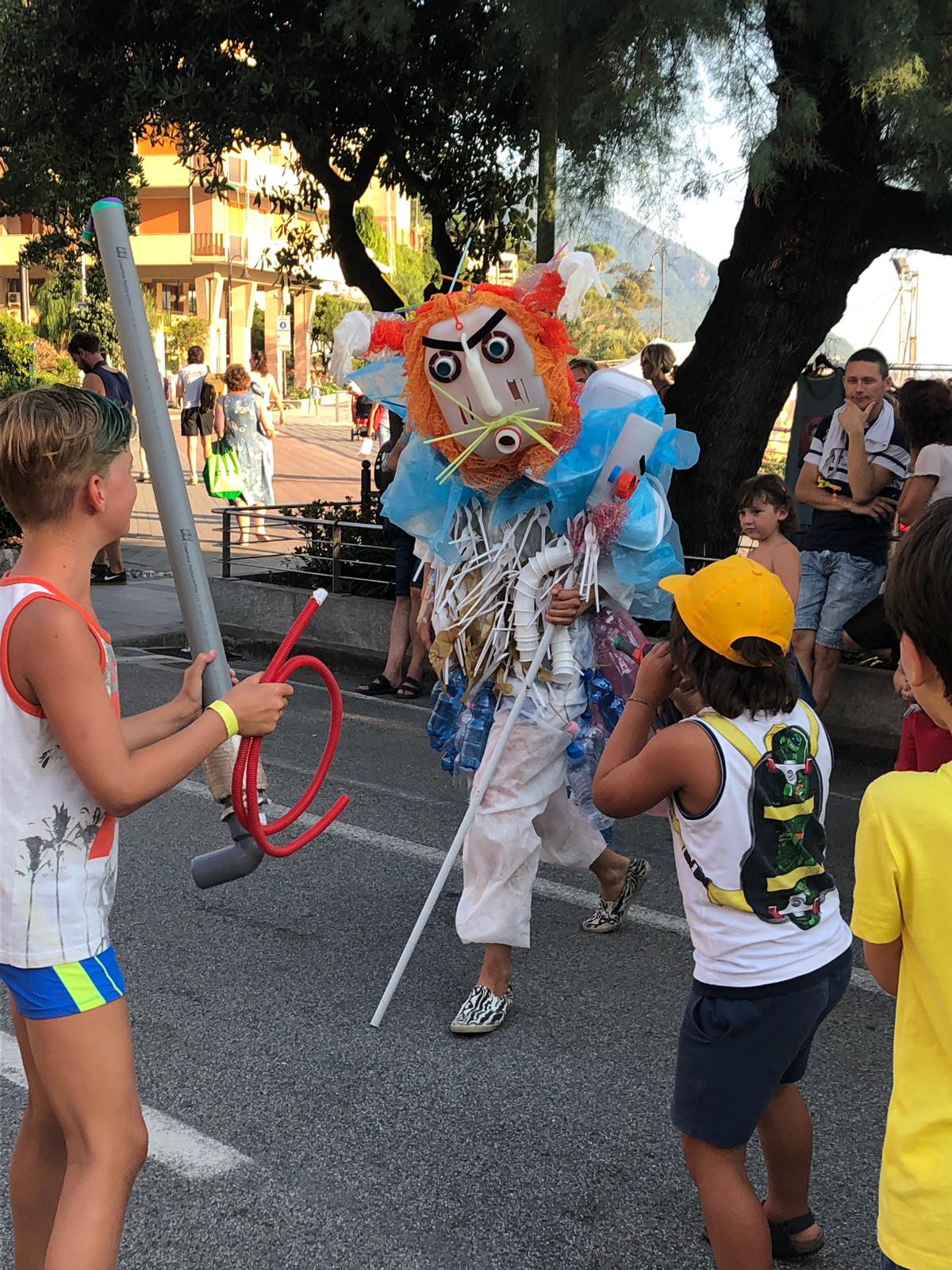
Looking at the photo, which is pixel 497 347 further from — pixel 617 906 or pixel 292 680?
pixel 292 680

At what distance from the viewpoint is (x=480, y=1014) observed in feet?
11.8

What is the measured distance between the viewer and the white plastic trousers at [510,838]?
3648 millimetres

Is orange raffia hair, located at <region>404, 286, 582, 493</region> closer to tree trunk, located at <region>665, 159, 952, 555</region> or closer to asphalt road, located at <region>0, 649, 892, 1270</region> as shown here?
asphalt road, located at <region>0, 649, 892, 1270</region>

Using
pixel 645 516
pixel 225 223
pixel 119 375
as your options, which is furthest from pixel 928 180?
pixel 225 223

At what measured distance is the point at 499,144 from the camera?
955cm

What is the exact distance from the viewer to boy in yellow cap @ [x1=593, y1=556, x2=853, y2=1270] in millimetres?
2270

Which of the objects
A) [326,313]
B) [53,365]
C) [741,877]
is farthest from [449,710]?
[326,313]

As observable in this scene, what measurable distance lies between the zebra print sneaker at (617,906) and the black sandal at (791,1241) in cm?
170

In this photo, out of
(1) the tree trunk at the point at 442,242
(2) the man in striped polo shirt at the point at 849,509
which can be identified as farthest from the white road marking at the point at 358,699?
(1) the tree trunk at the point at 442,242

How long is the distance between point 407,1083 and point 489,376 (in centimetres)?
190

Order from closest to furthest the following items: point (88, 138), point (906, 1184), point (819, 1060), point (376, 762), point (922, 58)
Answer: point (906, 1184) < point (819, 1060) < point (922, 58) < point (376, 762) < point (88, 138)

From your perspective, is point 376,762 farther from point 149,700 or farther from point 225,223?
point 225,223

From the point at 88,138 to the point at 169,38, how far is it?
1.12 m

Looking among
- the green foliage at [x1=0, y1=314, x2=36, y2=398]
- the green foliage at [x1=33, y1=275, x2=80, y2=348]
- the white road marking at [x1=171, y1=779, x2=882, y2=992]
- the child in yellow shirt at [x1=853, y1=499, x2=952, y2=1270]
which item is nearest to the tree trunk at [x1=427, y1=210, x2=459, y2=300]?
the green foliage at [x1=0, y1=314, x2=36, y2=398]
